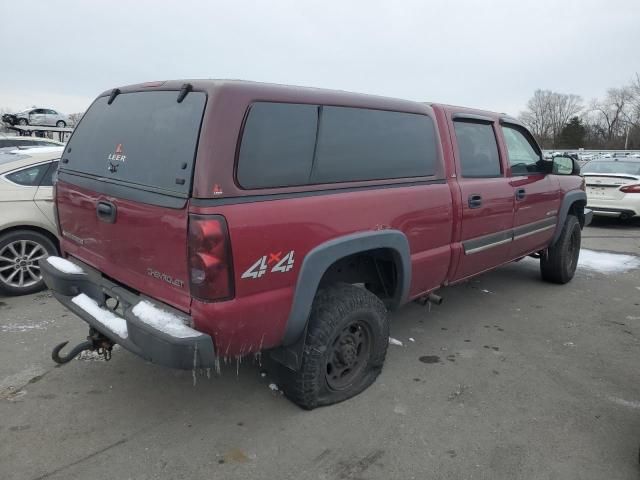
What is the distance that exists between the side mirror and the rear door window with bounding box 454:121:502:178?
0.99 metres

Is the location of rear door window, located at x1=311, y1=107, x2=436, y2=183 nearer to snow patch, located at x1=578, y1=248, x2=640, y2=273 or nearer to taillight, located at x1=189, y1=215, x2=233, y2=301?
taillight, located at x1=189, y1=215, x2=233, y2=301

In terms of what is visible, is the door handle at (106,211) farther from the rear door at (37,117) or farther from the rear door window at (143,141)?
the rear door at (37,117)

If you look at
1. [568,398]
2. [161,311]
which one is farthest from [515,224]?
[161,311]

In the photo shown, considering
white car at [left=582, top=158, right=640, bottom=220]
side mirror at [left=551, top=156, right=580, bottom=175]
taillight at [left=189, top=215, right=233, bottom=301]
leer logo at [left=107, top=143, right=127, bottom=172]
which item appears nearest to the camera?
taillight at [left=189, top=215, right=233, bottom=301]

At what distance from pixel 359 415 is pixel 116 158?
83.6 inches

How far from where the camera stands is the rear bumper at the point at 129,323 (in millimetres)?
2270

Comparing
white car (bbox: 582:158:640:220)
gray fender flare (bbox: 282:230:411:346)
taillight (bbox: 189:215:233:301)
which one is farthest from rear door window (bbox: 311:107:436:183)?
white car (bbox: 582:158:640:220)

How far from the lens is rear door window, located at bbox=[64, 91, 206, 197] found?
7.84ft

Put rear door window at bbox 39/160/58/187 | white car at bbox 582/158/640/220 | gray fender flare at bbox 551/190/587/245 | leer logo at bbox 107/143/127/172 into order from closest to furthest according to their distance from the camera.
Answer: leer logo at bbox 107/143/127/172 < rear door window at bbox 39/160/58/187 < gray fender flare at bbox 551/190/587/245 < white car at bbox 582/158/640/220

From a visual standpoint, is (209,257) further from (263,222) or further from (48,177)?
(48,177)

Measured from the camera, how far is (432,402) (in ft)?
10.3

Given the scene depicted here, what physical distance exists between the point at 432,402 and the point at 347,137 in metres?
1.79

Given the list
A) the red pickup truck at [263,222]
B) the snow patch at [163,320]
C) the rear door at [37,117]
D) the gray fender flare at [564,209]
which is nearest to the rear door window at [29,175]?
the red pickup truck at [263,222]

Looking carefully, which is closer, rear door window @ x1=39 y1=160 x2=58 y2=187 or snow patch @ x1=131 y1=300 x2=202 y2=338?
snow patch @ x1=131 y1=300 x2=202 y2=338
